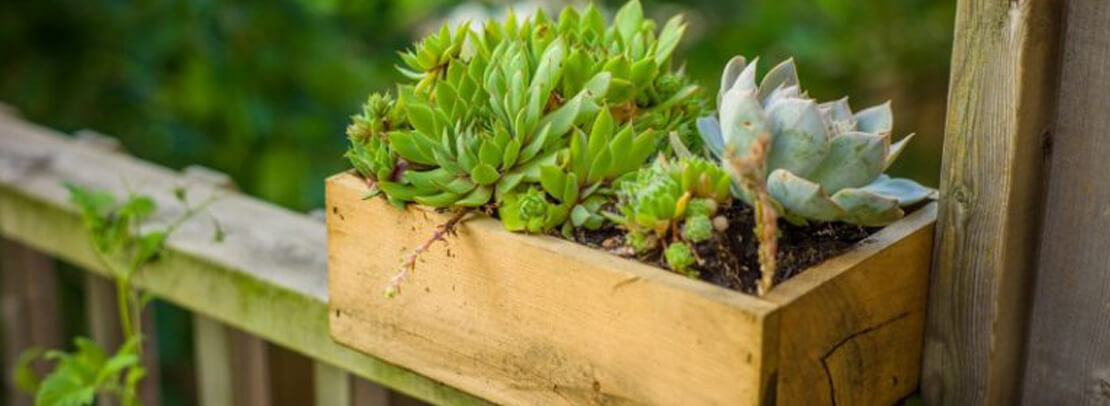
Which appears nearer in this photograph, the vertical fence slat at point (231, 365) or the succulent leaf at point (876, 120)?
the succulent leaf at point (876, 120)

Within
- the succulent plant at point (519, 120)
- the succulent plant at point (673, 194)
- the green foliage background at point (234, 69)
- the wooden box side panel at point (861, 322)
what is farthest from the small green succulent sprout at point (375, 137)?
the green foliage background at point (234, 69)

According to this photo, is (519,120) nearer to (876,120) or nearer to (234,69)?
(876,120)

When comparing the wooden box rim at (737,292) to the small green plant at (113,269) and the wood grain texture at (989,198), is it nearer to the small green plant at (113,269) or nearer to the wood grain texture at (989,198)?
the wood grain texture at (989,198)

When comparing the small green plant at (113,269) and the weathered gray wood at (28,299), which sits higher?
the small green plant at (113,269)

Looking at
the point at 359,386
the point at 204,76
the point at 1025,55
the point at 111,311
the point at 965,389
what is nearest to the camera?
the point at 1025,55

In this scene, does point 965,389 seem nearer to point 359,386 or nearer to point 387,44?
point 359,386

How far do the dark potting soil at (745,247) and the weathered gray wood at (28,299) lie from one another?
1091 millimetres

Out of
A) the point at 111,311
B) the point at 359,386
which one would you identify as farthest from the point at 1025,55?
Result: the point at 111,311

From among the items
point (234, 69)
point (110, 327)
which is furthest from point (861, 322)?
point (234, 69)

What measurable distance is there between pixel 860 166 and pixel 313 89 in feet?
5.61

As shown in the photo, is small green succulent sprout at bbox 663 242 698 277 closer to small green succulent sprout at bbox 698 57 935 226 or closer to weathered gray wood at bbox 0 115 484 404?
small green succulent sprout at bbox 698 57 935 226

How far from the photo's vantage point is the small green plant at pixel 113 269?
4.41 feet

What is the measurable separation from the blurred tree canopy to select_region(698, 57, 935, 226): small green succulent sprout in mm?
1449

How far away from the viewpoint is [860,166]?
89cm
